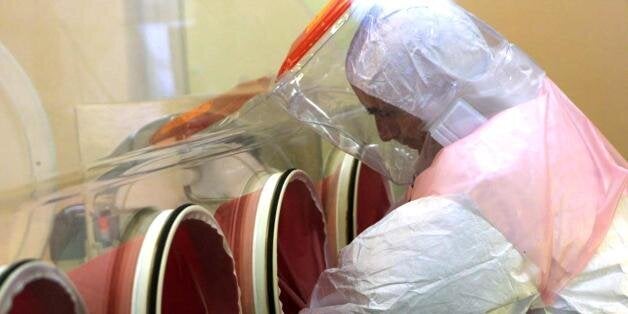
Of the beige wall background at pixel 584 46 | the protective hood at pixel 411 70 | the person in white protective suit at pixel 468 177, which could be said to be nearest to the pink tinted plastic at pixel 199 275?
the person in white protective suit at pixel 468 177

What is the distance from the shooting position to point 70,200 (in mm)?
787

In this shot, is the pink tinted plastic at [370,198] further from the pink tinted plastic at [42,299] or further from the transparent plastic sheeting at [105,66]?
the pink tinted plastic at [42,299]

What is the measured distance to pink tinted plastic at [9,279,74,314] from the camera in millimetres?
553

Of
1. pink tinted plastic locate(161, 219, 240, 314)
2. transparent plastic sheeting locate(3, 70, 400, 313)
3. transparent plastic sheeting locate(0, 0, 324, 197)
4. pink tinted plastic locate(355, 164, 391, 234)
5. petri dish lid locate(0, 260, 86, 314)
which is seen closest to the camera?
petri dish lid locate(0, 260, 86, 314)

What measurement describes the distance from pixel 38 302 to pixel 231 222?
0.36 meters

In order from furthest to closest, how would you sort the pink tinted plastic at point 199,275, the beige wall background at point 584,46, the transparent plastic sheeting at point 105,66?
the beige wall background at point 584,46 < the transparent plastic sheeting at point 105,66 < the pink tinted plastic at point 199,275

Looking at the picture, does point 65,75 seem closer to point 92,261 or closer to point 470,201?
point 92,261

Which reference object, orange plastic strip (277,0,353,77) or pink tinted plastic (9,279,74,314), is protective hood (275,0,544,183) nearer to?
orange plastic strip (277,0,353,77)

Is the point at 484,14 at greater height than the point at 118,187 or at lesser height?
greater

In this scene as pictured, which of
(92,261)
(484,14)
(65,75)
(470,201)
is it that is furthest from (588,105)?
(92,261)

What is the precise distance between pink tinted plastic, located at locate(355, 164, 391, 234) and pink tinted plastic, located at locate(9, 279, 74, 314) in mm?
749

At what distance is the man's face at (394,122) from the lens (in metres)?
0.86

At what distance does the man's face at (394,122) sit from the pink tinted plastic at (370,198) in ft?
1.28

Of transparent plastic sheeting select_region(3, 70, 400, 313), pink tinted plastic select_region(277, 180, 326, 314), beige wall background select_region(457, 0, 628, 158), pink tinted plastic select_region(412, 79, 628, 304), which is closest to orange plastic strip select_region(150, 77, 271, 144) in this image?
transparent plastic sheeting select_region(3, 70, 400, 313)
